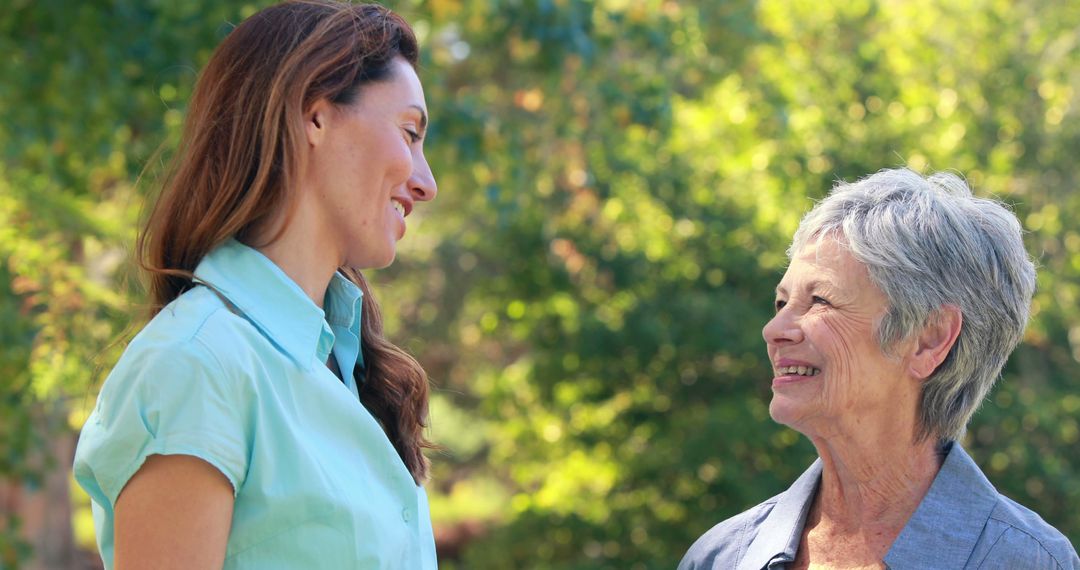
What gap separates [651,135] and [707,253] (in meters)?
0.82

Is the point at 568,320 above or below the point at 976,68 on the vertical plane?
below

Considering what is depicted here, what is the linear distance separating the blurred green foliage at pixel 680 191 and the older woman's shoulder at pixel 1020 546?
3744mm

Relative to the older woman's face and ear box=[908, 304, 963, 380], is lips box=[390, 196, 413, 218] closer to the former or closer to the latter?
the older woman's face

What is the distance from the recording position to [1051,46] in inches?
268

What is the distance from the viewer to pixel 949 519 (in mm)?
2115

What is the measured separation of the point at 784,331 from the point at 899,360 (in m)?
0.22

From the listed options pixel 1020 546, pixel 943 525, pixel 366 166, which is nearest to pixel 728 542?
pixel 943 525

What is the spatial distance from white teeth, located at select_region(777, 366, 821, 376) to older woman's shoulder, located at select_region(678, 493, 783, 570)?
0.94ft

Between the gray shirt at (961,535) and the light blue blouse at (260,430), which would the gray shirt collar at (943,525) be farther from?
the light blue blouse at (260,430)

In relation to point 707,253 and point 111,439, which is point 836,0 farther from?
point 111,439

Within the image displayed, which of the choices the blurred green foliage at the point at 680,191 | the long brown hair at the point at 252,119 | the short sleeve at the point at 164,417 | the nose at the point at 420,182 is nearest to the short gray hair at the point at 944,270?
the nose at the point at 420,182

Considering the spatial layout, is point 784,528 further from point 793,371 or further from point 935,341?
point 935,341

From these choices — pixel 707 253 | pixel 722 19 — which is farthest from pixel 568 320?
pixel 722 19

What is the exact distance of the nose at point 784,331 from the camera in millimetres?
2256
